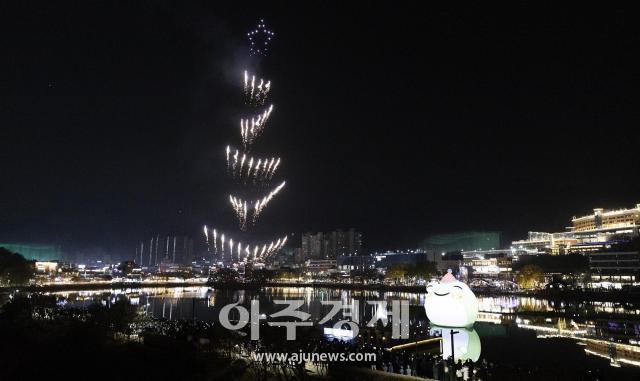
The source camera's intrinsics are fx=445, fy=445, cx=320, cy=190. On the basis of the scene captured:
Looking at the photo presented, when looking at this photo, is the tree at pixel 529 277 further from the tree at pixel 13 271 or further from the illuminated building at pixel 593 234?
the tree at pixel 13 271

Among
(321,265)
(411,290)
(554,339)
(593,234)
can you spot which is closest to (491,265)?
(593,234)

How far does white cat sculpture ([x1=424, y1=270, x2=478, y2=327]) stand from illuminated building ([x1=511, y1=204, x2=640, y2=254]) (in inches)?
2126

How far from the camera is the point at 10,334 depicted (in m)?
16.2

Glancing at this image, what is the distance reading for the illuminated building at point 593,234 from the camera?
69.5m

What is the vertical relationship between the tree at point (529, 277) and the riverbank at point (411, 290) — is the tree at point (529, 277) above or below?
above

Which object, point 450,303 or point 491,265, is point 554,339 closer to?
point 450,303

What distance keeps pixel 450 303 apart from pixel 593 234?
71.1 meters

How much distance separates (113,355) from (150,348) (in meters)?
1.14

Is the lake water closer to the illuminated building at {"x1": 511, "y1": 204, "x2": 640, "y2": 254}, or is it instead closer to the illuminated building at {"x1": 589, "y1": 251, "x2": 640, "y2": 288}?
the illuminated building at {"x1": 589, "y1": 251, "x2": 640, "y2": 288}

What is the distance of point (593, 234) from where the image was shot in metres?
76.9

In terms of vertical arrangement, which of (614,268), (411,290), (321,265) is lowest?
(411,290)

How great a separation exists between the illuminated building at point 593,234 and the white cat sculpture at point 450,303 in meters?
54.0

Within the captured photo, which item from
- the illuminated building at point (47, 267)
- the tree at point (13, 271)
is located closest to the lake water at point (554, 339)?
the tree at point (13, 271)

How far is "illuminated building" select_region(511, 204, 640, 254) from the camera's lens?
69500 mm
